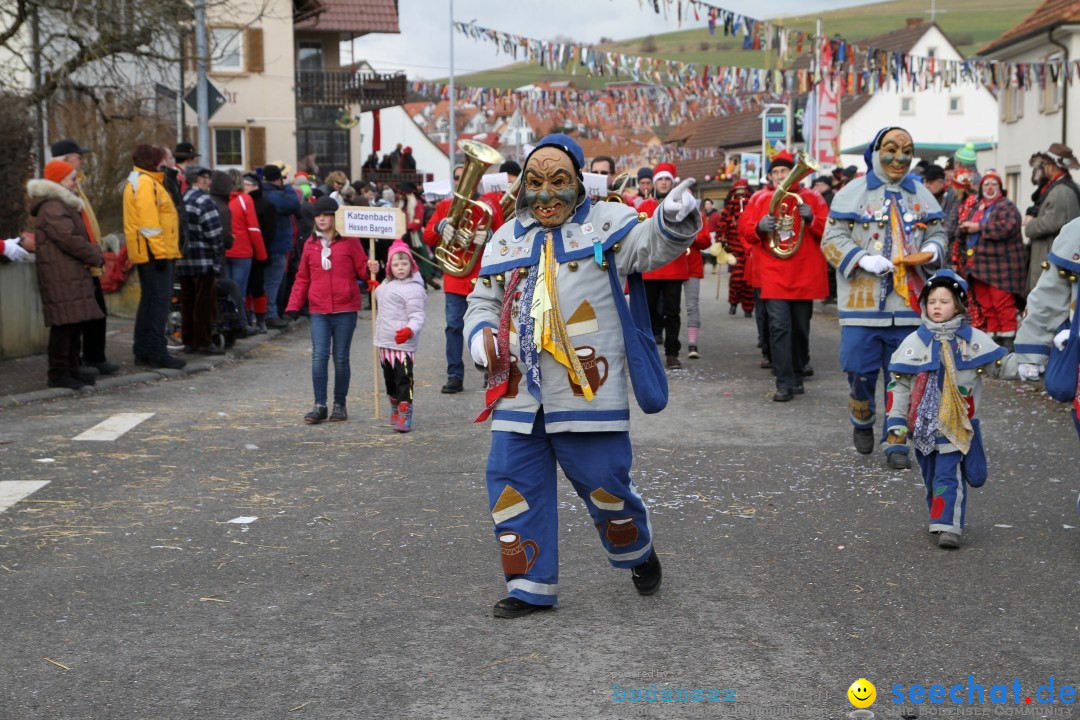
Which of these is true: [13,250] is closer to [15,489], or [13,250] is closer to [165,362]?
[165,362]

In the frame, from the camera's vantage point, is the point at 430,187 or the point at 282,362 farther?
the point at 282,362

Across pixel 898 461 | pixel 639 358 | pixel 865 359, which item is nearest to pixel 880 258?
pixel 865 359

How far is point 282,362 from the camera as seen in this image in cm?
1474

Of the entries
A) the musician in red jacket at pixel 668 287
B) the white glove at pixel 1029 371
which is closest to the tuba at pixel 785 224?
the musician in red jacket at pixel 668 287

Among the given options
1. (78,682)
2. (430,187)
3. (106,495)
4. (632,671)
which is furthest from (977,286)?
(78,682)

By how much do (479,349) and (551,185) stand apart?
708 millimetres

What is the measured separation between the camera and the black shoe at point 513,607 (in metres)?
5.58

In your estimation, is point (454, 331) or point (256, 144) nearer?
point (454, 331)

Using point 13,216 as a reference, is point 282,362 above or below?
below

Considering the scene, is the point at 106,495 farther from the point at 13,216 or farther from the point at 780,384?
the point at 13,216

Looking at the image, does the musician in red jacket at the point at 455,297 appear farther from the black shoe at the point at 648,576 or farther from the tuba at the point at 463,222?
the black shoe at the point at 648,576

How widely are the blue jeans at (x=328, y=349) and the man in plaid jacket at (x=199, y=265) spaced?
3455mm

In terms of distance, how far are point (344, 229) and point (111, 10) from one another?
9421 millimetres

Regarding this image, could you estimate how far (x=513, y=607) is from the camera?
559 centimetres
